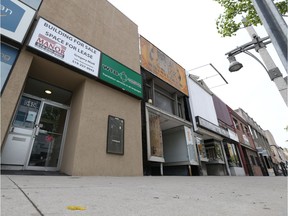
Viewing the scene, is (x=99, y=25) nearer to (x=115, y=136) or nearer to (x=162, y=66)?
(x=162, y=66)

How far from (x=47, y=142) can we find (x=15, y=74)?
2254 millimetres

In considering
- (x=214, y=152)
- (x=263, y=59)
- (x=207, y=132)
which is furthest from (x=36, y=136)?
(x=214, y=152)

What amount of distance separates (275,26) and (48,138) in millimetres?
5951

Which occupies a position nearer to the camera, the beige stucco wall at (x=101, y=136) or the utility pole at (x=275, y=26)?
the utility pole at (x=275, y=26)

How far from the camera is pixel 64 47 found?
194 inches

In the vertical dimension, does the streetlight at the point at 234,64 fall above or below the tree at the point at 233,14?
below

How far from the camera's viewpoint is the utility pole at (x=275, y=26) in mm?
1561

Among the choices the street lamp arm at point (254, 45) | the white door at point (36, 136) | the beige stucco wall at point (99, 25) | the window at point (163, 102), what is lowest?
the white door at point (36, 136)

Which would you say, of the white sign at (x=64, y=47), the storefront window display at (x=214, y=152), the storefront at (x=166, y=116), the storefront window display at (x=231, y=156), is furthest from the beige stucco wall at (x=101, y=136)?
the storefront window display at (x=231, y=156)

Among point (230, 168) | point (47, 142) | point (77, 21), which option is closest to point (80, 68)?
point (77, 21)

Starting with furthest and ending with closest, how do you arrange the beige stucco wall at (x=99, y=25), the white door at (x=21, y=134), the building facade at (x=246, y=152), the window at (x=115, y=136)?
the building facade at (x=246, y=152)
the beige stucco wall at (x=99, y=25)
the window at (x=115, y=136)
the white door at (x=21, y=134)

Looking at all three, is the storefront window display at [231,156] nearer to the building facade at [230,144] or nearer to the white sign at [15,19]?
the building facade at [230,144]

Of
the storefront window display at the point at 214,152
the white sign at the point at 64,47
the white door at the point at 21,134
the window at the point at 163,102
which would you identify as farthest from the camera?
the storefront window display at the point at 214,152

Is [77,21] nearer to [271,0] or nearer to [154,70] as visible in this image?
[154,70]
